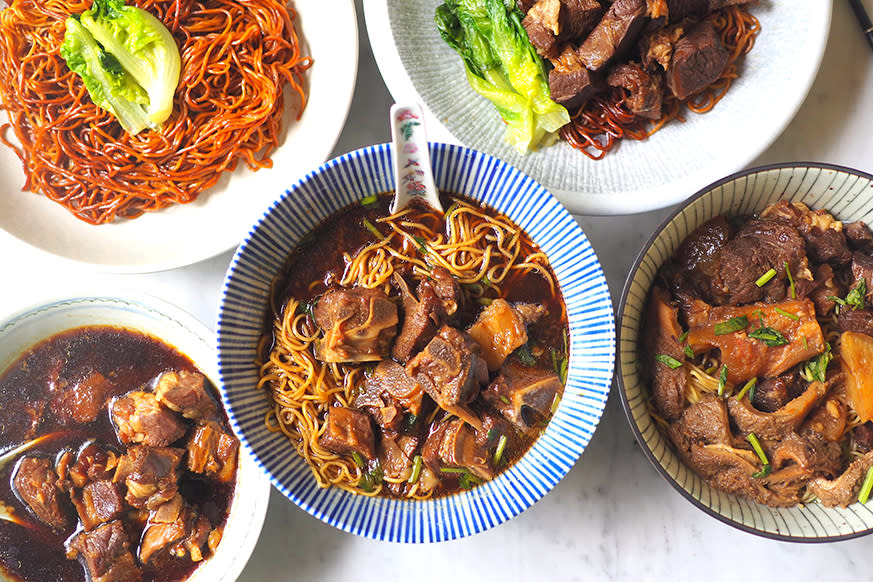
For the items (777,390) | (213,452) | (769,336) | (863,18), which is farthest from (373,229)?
(863,18)

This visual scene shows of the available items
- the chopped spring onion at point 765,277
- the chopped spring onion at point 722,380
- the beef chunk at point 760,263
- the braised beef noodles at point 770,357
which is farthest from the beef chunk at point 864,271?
the chopped spring onion at point 722,380

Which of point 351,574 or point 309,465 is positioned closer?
point 309,465

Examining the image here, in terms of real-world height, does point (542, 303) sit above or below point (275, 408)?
above

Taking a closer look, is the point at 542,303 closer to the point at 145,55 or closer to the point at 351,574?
the point at 351,574

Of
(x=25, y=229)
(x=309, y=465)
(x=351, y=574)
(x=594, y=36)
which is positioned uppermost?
(x=594, y=36)

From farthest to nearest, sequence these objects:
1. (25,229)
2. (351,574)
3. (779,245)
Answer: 1. (351,574)
2. (25,229)
3. (779,245)

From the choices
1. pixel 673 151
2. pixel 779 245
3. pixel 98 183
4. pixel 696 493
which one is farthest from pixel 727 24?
pixel 98 183

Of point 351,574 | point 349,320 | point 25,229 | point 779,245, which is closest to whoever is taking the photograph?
point 349,320
